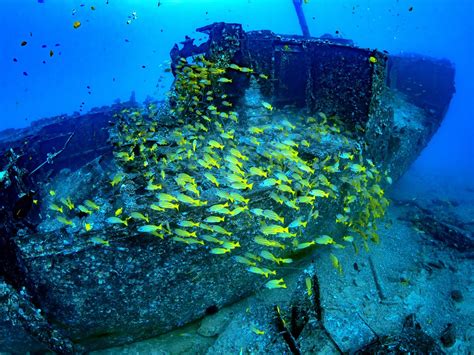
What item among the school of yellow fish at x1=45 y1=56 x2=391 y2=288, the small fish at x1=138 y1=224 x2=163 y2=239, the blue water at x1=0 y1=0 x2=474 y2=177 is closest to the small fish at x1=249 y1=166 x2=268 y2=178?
the school of yellow fish at x1=45 y1=56 x2=391 y2=288

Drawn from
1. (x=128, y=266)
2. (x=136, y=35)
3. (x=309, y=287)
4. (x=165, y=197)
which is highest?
(x=136, y=35)

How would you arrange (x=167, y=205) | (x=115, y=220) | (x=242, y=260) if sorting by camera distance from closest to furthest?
1. (x=115, y=220)
2. (x=167, y=205)
3. (x=242, y=260)

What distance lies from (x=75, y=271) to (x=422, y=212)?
1130cm

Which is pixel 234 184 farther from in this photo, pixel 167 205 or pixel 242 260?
pixel 242 260

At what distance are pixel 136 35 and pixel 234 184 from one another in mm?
223950

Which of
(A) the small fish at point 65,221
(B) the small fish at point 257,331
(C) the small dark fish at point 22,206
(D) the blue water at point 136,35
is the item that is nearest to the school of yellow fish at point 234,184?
(A) the small fish at point 65,221

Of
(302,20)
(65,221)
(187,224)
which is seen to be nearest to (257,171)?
(187,224)

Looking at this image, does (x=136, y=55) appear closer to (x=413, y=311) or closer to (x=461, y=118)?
(x=461, y=118)

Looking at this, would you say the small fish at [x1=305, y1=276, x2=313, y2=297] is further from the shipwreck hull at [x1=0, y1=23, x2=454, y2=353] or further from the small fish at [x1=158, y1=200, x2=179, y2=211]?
the small fish at [x1=158, y1=200, x2=179, y2=211]

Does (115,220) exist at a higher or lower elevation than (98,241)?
higher

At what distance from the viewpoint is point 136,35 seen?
199 meters

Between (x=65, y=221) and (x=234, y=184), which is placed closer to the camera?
(x=65, y=221)

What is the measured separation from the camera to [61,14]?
141125 mm

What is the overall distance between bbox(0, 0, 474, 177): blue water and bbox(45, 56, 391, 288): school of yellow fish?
316 ft
